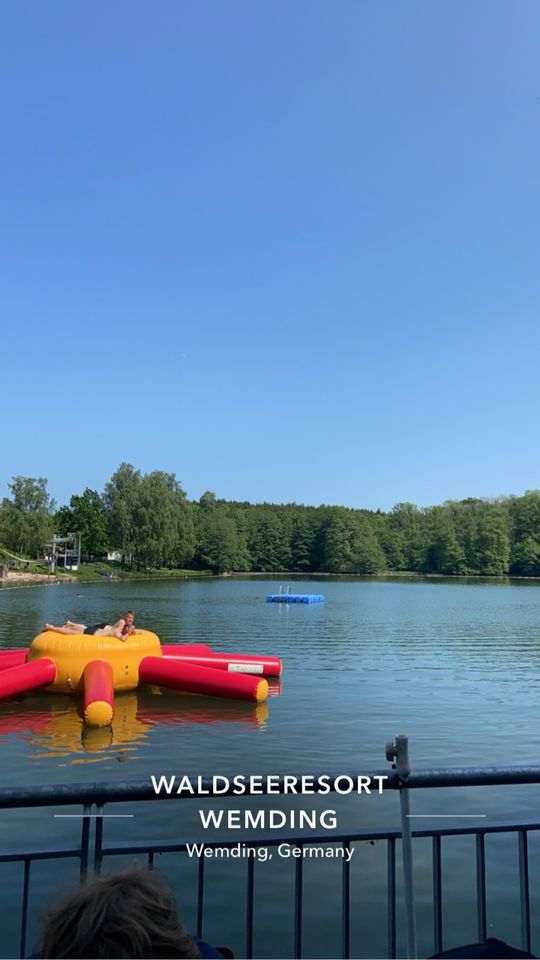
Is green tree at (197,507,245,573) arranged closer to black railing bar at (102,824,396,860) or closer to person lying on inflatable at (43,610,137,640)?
person lying on inflatable at (43,610,137,640)

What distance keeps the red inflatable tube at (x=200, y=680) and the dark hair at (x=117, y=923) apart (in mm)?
14728

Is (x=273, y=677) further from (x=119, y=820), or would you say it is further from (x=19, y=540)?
(x=19, y=540)

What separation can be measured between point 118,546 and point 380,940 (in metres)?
93.1

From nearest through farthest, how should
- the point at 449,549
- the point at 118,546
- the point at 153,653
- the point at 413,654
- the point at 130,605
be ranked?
the point at 153,653
the point at 413,654
the point at 130,605
the point at 118,546
the point at 449,549

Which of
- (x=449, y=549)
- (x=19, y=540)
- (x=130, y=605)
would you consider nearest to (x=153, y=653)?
(x=130, y=605)

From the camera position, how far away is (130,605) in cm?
4628

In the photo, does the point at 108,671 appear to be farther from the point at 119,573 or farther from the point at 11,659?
the point at 119,573

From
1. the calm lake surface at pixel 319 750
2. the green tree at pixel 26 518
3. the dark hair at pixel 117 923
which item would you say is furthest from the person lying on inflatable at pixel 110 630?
the green tree at pixel 26 518

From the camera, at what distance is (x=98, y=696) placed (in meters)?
13.9

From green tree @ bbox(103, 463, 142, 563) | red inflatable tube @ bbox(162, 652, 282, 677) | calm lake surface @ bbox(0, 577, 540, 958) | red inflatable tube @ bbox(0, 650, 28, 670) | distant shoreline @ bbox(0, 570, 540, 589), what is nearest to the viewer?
calm lake surface @ bbox(0, 577, 540, 958)

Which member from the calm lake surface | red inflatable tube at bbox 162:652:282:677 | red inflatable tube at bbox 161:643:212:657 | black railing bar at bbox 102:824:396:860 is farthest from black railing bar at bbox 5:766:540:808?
red inflatable tube at bbox 161:643:212:657

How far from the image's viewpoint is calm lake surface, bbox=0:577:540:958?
6559mm

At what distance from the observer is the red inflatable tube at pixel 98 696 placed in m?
13.6

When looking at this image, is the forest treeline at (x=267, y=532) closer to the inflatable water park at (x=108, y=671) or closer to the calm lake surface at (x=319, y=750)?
the calm lake surface at (x=319, y=750)
